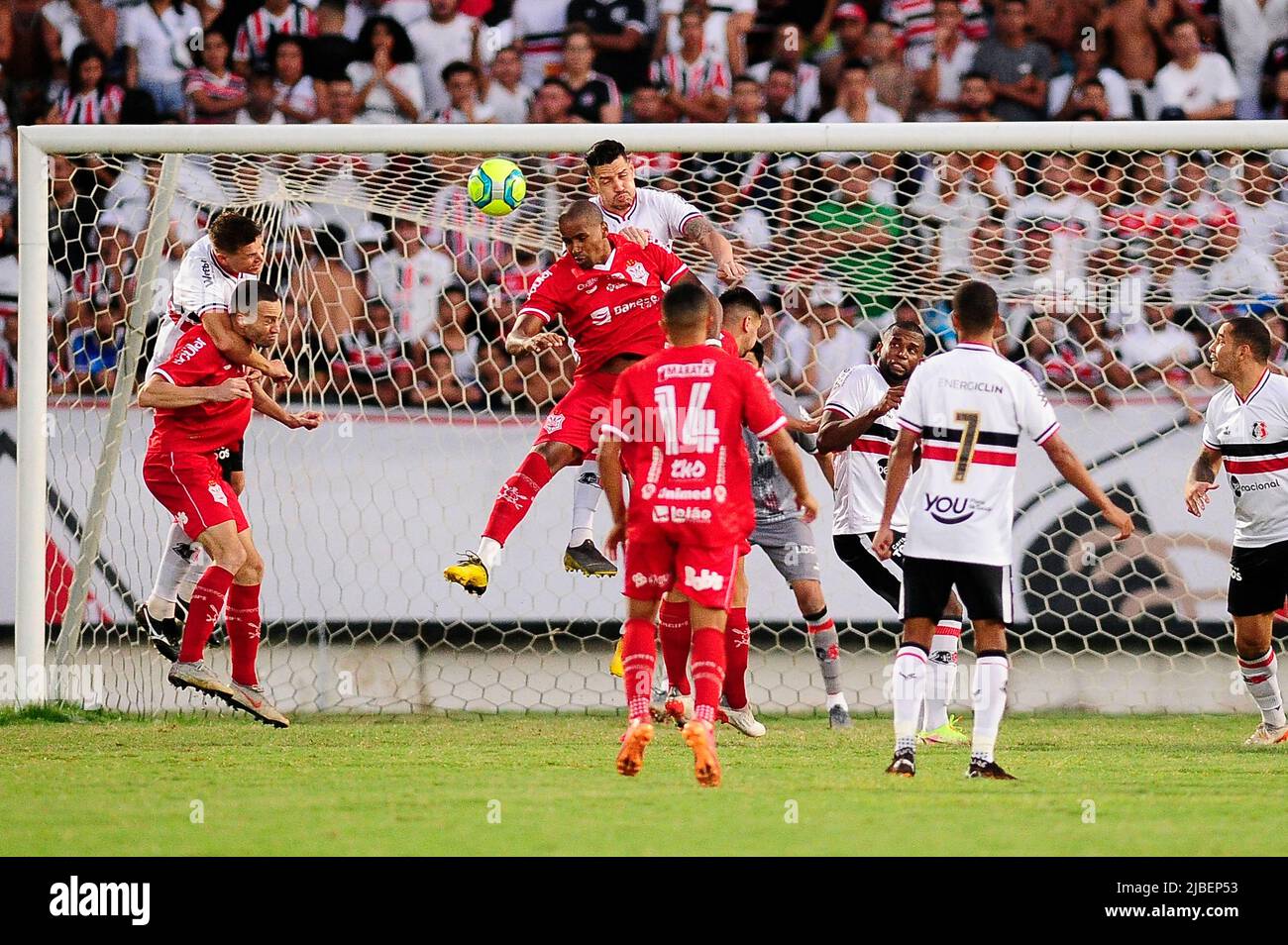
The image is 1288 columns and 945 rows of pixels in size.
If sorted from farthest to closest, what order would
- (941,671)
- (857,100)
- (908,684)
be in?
(857,100)
(941,671)
(908,684)

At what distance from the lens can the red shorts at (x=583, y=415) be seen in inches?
291

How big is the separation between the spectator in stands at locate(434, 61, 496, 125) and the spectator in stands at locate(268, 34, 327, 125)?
0.91 metres

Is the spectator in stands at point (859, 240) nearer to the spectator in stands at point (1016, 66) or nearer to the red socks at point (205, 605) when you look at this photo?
the spectator in stands at point (1016, 66)

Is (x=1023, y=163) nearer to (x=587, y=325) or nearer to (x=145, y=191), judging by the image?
(x=587, y=325)

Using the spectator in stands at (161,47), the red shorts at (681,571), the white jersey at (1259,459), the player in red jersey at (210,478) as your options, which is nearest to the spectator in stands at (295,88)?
the spectator in stands at (161,47)

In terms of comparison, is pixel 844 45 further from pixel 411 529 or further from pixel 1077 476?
pixel 1077 476

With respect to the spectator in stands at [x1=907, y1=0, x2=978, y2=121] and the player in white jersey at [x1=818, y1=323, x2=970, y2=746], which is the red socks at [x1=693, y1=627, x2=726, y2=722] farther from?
the spectator in stands at [x1=907, y1=0, x2=978, y2=121]

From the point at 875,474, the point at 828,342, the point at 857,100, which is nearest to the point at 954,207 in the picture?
the point at 828,342

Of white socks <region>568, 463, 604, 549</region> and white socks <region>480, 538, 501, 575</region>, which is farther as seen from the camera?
white socks <region>568, 463, 604, 549</region>

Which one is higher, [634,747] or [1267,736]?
[634,747]

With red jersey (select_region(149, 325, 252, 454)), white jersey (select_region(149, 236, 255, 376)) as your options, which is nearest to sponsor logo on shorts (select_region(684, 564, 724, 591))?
red jersey (select_region(149, 325, 252, 454))

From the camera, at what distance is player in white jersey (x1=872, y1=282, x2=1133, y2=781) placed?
5625mm

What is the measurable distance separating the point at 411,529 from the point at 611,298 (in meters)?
2.72

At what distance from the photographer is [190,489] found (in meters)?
7.36
